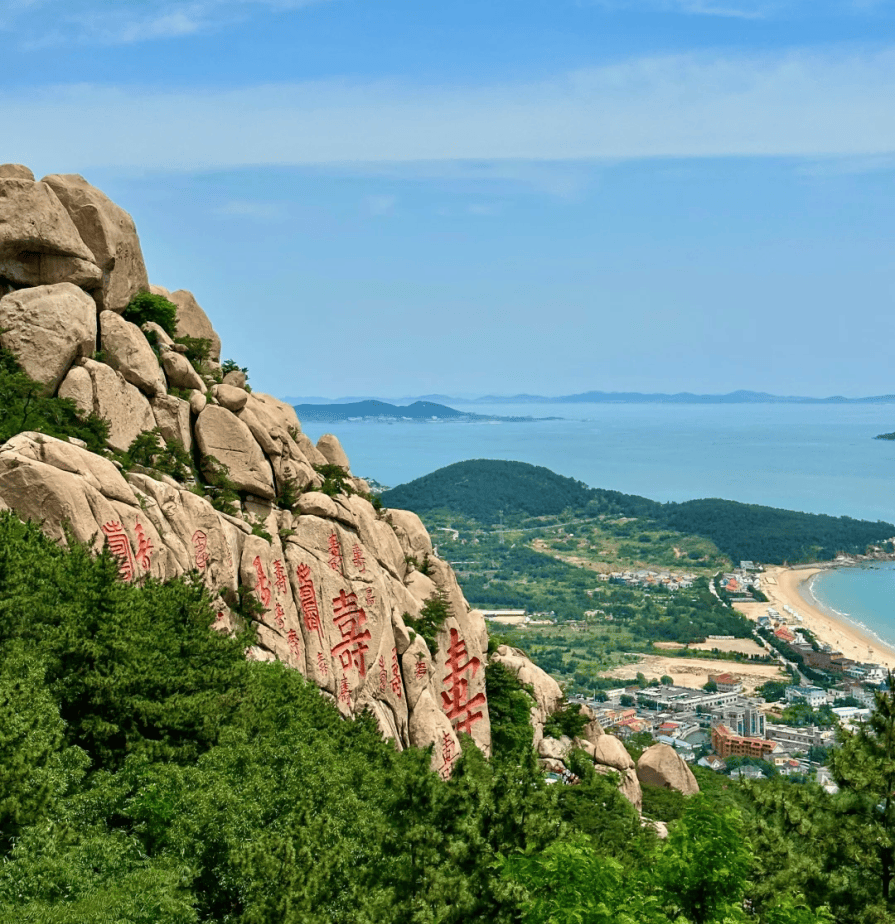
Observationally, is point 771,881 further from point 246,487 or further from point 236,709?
point 246,487

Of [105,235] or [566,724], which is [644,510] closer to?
Result: [566,724]

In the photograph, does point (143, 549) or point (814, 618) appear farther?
point (814, 618)

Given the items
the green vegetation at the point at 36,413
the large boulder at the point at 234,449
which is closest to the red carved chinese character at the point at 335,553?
the large boulder at the point at 234,449

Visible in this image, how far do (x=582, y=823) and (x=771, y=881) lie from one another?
22.9 ft

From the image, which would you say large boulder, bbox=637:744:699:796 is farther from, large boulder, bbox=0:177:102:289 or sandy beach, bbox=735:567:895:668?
sandy beach, bbox=735:567:895:668

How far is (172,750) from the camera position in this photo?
11945mm

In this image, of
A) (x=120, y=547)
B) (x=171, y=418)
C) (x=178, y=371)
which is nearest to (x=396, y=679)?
(x=171, y=418)

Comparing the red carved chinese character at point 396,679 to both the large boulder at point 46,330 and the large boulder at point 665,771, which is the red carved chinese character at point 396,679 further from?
the large boulder at point 665,771

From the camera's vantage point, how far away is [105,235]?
20.3 m

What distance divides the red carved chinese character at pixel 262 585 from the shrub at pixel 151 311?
5.71m

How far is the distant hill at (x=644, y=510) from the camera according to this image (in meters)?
104

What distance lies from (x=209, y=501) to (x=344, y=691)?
13.1 feet

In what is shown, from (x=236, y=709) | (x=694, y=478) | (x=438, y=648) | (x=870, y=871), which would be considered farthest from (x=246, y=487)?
(x=694, y=478)

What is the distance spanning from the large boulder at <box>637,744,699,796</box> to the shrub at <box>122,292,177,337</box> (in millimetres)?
14636
